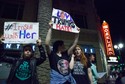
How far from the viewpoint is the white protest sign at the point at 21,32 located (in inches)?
177

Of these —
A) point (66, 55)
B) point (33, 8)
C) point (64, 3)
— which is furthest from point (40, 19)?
point (64, 3)

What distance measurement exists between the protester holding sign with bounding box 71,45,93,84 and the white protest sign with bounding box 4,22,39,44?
100 cm

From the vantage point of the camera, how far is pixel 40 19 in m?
→ 6.42

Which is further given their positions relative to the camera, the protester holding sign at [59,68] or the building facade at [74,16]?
the building facade at [74,16]

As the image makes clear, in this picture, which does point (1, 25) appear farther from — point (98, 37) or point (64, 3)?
point (98, 37)

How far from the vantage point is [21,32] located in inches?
183

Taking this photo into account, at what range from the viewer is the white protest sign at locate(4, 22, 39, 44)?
14.8 feet

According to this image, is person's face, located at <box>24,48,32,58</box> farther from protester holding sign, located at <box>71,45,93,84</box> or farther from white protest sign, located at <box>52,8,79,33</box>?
white protest sign, located at <box>52,8,79,33</box>

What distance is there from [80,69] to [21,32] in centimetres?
166

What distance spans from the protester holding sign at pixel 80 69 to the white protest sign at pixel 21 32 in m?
1.00

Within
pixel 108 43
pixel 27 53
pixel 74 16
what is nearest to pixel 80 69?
pixel 27 53

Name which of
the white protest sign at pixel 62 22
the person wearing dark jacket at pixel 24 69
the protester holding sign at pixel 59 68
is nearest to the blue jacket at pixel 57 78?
the protester holding sign at pixel 59 68

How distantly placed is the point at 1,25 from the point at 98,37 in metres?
7.39

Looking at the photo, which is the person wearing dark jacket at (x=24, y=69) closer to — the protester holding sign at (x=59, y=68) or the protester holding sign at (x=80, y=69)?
the protester holding sign at (x=59, y=68)
